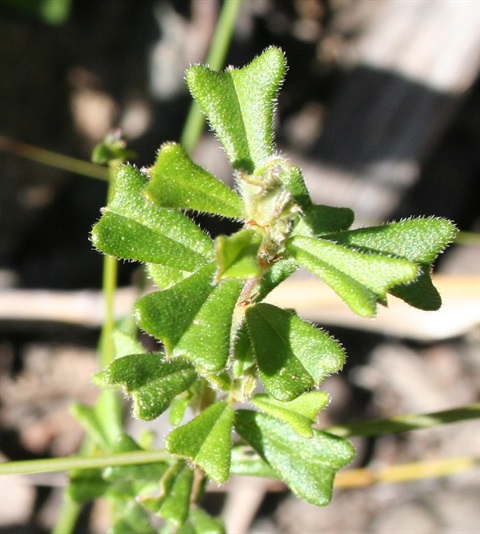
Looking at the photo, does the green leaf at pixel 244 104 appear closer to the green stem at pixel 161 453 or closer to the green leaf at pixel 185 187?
the green leaf at pixel 185 187

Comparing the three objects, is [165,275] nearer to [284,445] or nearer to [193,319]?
[193,319]

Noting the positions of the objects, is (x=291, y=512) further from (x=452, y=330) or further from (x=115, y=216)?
(x=115, y=216)

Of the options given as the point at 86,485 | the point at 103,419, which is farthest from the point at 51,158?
the point at 86,485

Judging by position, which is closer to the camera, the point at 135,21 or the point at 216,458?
the point at 216,458

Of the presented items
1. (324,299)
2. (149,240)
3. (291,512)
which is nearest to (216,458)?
(149,240)

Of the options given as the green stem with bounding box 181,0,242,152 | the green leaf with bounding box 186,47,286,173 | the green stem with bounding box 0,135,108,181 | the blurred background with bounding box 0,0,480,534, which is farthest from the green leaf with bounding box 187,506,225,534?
the green stem with bounding box 0,135,108,181

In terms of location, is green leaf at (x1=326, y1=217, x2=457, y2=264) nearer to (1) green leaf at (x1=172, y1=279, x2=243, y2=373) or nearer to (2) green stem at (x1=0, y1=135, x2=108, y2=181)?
(1) green leaf at (x1=172, y1=279, x2=243, y2=373)

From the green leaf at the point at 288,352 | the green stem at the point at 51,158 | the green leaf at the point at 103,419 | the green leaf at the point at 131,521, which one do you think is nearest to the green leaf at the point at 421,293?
the green leaf at the point at 288,352
